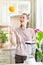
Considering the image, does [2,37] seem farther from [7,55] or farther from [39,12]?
[39,12]

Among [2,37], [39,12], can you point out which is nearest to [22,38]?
[2,37]

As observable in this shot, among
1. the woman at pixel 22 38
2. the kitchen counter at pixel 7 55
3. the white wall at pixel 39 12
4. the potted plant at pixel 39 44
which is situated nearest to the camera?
the potted plant at pixel 39 44

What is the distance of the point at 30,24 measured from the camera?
2225 millimetres

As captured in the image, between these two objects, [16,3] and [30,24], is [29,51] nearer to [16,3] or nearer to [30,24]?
[30,24]

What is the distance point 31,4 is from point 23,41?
63cm

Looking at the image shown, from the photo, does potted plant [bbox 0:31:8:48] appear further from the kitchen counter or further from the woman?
the woman

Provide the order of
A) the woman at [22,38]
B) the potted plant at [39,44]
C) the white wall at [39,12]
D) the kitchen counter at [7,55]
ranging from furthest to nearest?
the white wall at [39,12] → the kitchen counter at [7,55] → the woman at [22,38] → the potted plant at [39,44]

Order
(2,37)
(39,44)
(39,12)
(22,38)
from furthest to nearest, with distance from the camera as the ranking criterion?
(39,12)
(2,37)
(22,38)
(39,44)

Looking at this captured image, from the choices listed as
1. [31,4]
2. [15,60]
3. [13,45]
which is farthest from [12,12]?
[15,60]

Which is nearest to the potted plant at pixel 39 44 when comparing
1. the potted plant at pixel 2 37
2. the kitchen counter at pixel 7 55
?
the kitchen counter at pixel 7 55

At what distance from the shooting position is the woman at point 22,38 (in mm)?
2098

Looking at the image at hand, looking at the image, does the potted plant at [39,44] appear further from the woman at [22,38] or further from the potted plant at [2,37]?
the potted plant at [2,37]

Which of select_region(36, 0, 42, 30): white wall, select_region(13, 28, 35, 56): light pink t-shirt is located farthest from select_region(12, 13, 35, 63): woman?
select_region(36, 0, 42, 30): white wall

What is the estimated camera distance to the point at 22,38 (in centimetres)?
211
